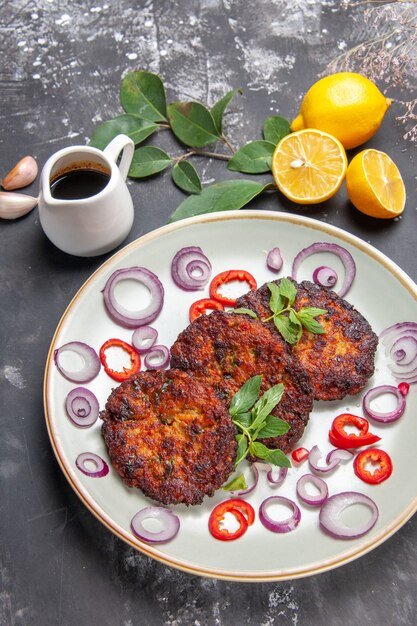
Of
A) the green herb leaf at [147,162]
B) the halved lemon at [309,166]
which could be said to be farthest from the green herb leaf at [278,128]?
the green herb leaf at [147,162]

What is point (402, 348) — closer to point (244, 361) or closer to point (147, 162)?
point (244, 361)

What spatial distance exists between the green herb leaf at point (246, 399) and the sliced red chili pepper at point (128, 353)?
2.46ft

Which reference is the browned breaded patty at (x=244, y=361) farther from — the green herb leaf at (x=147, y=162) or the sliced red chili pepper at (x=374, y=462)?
the green herb leaf at (x=147, y=162)

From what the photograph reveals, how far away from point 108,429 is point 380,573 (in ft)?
5.76

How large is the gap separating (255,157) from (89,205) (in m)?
1.35

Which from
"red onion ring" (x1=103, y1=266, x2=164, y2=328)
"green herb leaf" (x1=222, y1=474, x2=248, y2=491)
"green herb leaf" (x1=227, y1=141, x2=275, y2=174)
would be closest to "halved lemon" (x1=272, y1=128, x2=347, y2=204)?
"green herb leaf" (x1=227, y1=141, x2=275, y2=174)

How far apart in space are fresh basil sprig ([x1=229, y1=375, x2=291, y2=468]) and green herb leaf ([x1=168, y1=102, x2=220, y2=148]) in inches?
78.9

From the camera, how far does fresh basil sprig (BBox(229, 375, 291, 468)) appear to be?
376 centimetres

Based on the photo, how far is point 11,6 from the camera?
17.9 ft

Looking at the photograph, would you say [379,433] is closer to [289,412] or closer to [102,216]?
[289,412]

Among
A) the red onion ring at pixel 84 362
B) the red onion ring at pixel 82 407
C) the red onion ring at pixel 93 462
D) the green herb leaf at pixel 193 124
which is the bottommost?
the red onion ring at pixel 93 462

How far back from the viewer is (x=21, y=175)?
498cm

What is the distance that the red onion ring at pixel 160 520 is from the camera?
149 inches

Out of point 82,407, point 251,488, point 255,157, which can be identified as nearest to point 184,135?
point 255,157
